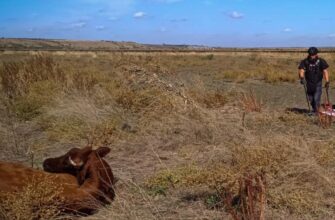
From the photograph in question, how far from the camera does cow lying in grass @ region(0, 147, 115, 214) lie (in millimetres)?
5176

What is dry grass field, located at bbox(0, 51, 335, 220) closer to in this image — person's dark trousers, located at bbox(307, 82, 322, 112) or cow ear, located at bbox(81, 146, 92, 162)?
cow ear, located at bbox(81, 146, 92, 162)

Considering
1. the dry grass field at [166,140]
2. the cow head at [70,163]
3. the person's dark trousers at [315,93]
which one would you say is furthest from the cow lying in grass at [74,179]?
the person's dark trousers at [315,93]

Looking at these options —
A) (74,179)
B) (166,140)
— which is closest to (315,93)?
(166,140)

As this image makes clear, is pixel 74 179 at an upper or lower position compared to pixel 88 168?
lower

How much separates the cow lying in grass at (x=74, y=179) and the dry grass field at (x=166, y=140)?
17 cm

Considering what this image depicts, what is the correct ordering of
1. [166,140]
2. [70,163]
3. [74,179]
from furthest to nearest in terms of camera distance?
1. [166,140]
2. [70,163]
3. [74,179]

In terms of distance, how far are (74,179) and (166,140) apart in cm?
307

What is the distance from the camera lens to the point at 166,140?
8727 millimetres

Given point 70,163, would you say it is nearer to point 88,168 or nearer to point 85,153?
point 85,153

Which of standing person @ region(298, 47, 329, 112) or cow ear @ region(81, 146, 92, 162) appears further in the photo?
standing person @ region(298, 47, 329, 112)

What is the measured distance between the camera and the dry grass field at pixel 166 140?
5438 millimetres

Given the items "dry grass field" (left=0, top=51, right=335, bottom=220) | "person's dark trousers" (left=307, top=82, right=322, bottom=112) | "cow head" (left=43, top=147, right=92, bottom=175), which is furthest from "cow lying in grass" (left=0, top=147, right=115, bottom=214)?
"person's dark trousers" (left=307, top=82, right=322, bottom=112)

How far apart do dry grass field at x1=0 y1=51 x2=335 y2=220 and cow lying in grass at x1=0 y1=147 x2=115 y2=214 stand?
17 centimetres

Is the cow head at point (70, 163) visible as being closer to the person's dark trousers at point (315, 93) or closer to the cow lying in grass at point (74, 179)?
the cow lying in grass at point (74, 179)
